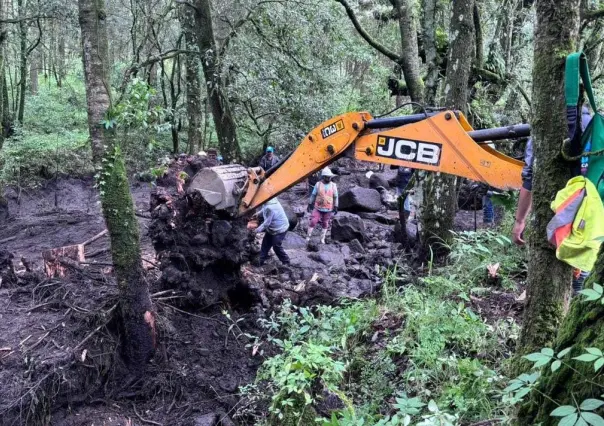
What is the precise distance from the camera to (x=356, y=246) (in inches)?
443

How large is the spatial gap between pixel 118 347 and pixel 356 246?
20.9 feet

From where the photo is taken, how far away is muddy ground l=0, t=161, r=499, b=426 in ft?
17.3

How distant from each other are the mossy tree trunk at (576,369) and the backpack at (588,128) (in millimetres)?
695

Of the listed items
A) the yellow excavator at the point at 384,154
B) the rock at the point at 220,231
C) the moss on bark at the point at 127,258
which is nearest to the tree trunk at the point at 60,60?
the rock at the point at 220,231

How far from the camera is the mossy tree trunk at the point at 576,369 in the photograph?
5.90ft

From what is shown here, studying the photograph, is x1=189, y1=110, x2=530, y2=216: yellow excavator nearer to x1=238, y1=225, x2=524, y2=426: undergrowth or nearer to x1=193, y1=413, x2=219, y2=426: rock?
x1=238, y1=225, x2=524, y2=426: undergrowth

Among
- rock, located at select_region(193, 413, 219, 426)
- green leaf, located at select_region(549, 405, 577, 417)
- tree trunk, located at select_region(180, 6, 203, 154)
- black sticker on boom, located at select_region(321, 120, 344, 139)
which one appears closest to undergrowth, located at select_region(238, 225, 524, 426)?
rock, located at select_region(193, 413, 219, 426)

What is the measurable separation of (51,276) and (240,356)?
9.44 ft

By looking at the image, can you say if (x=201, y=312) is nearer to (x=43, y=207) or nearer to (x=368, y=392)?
(x=368, y=392)

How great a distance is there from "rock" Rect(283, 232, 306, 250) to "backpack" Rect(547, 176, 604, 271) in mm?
9035

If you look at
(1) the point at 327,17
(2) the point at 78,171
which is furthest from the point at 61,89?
(1) the point at 327,17

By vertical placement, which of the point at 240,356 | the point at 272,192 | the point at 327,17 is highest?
the point at 327,17

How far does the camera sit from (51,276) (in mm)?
7082

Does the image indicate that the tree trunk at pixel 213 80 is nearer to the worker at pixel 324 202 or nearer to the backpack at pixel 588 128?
the worker at pixel 324 202
